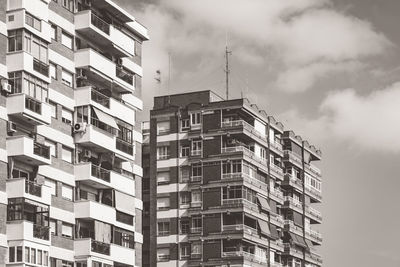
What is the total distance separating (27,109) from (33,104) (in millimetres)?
773

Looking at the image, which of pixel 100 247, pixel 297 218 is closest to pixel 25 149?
pixel 100 247

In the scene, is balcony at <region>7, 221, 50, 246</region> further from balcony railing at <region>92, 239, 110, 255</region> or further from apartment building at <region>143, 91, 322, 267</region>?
apartment building at <region>143, 91, 322, 267</region>

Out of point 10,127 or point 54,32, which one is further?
point 54,32

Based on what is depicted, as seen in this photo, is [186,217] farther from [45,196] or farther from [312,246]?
[45,196]

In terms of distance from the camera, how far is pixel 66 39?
6850 centimetres

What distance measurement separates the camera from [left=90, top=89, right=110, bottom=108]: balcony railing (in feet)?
229

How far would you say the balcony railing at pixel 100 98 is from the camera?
229 ft

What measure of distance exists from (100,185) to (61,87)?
7544 mm

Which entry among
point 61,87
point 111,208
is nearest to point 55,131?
point 61,87

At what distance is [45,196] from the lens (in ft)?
202

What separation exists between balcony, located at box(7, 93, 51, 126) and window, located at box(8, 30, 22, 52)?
3132 millimetres

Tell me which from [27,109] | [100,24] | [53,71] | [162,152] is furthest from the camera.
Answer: [162,152]

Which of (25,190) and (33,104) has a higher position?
(33,104)

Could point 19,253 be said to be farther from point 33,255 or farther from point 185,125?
point 185,125
